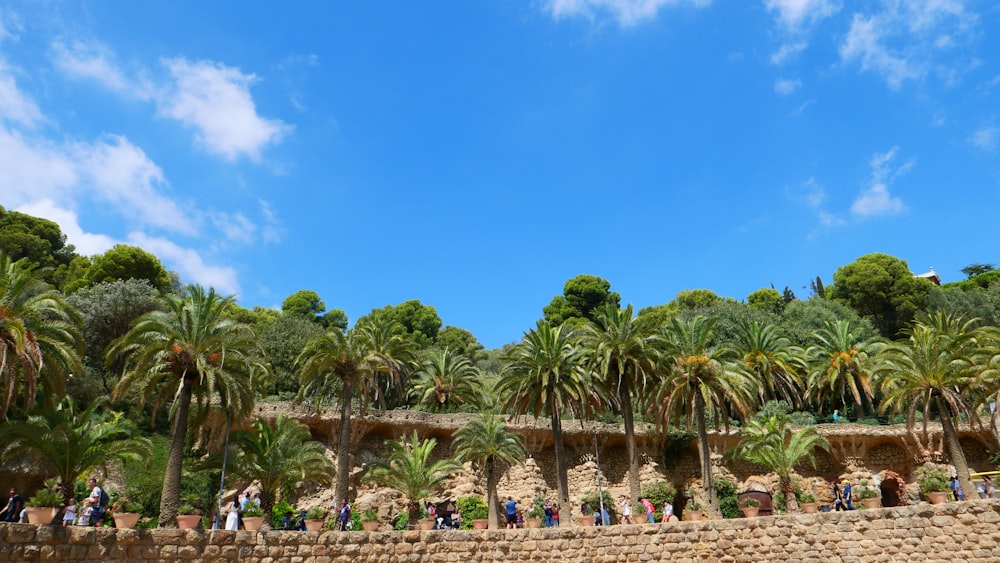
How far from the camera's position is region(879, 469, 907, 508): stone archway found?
3584cm

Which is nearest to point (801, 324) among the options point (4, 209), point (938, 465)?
point (938, 465)

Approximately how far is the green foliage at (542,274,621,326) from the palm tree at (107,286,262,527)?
183 ft

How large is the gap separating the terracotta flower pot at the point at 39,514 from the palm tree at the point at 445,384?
2598 centimetres

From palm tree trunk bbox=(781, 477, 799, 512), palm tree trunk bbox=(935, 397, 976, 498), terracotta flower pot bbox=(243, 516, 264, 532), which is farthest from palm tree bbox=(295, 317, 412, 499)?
palm tree trunk bbox=(935, 397, 976, 498)

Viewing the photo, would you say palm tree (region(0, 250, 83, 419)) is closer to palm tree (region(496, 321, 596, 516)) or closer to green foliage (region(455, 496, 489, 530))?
palm tree (region(496, 321, 596, 516))

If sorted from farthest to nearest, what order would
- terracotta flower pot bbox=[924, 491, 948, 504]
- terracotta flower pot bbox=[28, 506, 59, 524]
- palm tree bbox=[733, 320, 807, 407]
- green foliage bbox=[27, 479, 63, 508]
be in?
palm tree bbox=[733, 320, 807, 407] → terracotta flower pot bbox=[924, 491, 948, 504] → green foliage bbox=[27, 479, 63, 508] → terracotta flower pot bbox=[28, 506, 59, 524]

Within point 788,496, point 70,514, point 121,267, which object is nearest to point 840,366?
point 788,496

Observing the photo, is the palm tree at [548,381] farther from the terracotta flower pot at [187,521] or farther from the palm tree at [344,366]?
the terracotta flower pot at [187,521]

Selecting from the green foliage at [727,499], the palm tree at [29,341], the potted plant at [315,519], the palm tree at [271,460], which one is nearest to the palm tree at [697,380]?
the green foliage at [727,499]

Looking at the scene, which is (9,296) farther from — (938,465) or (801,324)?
(801,324)

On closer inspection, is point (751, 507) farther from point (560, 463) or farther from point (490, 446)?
point (490, 446)

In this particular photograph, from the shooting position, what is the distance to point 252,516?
60.2ft

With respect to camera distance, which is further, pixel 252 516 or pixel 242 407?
pixel 242 407

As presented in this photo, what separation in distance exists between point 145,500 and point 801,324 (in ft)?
161
